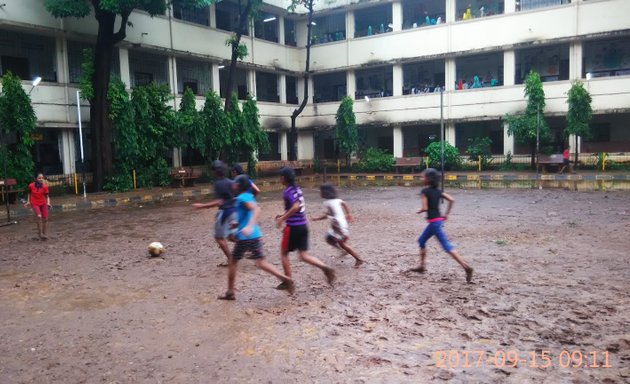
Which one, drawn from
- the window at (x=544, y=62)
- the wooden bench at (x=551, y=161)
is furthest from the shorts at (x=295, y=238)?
the window at (x=544, y=62)

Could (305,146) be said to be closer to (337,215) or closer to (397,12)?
(397,12)

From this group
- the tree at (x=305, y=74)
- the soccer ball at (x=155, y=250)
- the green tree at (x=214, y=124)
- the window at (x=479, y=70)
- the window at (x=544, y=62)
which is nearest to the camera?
the soccer ball at (x=155, y=250)

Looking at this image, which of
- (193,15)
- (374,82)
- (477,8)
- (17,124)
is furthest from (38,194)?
(477,8)

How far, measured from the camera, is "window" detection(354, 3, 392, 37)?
32222 millimetres

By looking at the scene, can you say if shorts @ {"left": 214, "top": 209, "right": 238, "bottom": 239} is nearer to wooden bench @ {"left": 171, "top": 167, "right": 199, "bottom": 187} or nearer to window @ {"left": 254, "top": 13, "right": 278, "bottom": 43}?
wooden bench @ {"left": 171, "top": 167, "right": 199, "bottom": 187}

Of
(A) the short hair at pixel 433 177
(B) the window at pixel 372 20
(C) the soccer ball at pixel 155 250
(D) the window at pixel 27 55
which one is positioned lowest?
(C) the soccer ball at pixel 155 250

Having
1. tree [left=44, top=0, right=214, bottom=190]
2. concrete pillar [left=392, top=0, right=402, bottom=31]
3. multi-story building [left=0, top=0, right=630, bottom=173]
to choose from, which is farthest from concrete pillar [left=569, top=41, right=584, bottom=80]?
tree [left=44, top=0, right=214, bottom=190]

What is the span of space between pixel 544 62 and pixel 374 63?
10.2 m

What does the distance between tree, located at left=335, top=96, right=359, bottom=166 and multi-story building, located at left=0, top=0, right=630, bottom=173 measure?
1.70 m

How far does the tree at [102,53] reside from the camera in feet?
62.1

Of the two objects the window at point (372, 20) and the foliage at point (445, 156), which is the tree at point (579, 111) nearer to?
the foliage at point (445, 156)

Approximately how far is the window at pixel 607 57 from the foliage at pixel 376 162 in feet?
38.6

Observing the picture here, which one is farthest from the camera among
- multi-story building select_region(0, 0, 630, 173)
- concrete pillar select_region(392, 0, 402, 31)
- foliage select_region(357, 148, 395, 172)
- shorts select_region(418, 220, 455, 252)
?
concrete pillar select_region(392, 0, 402, 31)

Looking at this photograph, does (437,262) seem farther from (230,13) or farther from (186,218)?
(230,13)
